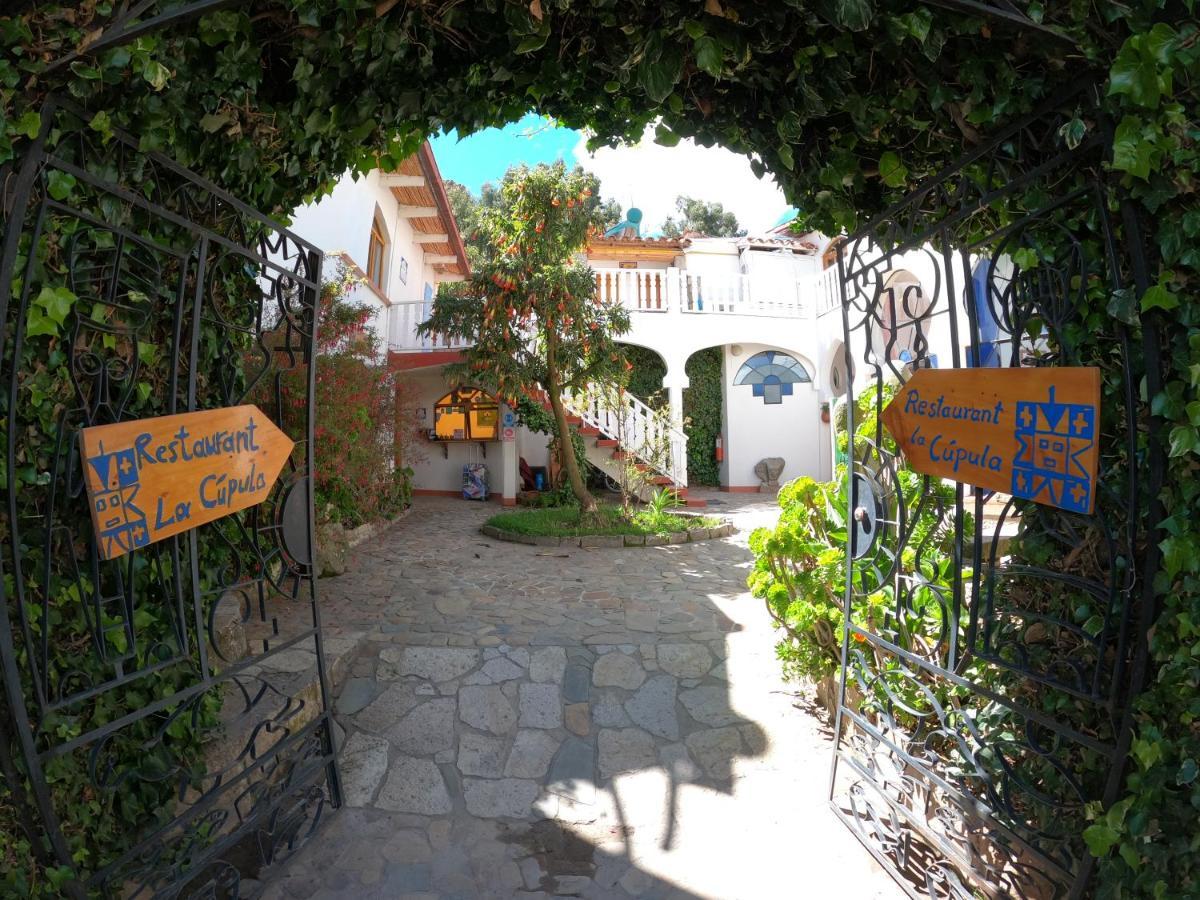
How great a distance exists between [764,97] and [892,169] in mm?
512

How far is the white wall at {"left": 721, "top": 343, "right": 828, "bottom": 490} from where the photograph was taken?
1434 centimetres

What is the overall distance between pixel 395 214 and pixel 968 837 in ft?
39.2

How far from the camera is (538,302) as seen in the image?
8039 mm

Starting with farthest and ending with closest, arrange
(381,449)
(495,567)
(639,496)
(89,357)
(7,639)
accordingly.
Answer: (639,496) → (381,449) → (495,567) → (89,357) → (7,639)

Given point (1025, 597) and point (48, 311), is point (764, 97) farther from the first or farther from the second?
point (48, 311)

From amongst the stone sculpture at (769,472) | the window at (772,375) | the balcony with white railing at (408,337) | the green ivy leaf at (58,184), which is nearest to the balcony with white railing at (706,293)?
the window at (772,375)

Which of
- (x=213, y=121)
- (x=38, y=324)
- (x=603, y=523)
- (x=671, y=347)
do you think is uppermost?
(x=671, y=347)

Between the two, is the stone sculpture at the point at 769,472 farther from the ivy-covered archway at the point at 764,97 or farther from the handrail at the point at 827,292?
the ivy-covered archway at the point at 764,97

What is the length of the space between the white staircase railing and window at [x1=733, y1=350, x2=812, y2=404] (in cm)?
360

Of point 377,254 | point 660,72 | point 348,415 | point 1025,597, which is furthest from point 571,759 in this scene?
point 377,254

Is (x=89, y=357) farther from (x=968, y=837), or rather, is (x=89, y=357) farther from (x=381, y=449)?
(x=381, y=449)

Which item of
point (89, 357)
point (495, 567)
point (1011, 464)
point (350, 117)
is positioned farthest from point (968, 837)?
point (495, 567)

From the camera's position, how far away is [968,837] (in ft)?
7.13

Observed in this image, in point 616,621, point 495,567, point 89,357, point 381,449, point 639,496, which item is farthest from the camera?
point 639,496
